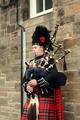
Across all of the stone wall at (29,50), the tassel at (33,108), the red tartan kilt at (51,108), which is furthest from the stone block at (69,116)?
the tassel at (33,108)

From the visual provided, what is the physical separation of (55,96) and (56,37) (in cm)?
116

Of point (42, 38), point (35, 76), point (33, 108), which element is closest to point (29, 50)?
point (42, 38)

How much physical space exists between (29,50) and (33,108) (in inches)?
82.9

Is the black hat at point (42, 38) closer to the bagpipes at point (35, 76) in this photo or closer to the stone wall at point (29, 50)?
the bagpipes at point (35, 76)

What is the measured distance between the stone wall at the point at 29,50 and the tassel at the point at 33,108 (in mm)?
656

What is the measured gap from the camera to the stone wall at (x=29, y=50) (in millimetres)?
7469

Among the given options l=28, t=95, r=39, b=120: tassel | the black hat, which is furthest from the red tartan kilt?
the black hat

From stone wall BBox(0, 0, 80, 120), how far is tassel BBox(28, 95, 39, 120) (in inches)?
25.8

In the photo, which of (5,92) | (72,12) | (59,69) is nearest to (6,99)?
(5,92)

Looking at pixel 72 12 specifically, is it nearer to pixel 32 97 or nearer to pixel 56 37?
pixel 56 37

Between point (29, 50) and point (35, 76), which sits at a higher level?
point (29, 50)

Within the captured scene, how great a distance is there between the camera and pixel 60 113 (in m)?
7.09

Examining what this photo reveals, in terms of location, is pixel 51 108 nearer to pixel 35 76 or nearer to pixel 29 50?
pixel 35 76

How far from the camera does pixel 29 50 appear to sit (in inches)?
356
